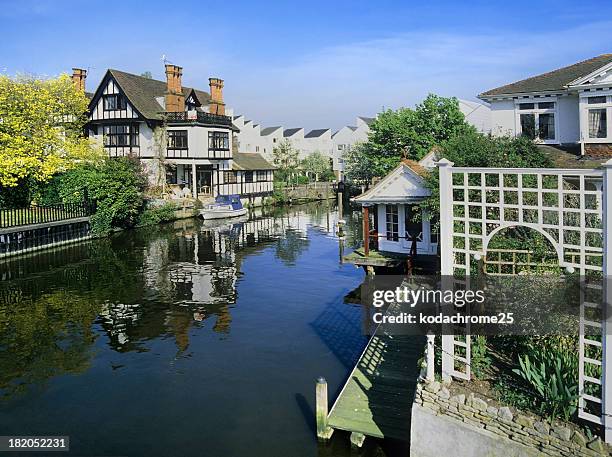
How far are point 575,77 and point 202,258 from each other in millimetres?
21871

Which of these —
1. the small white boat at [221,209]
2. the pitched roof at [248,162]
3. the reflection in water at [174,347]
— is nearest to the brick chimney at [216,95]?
the pitched roof at [248,162]

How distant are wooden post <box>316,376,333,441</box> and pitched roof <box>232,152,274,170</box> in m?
52.6

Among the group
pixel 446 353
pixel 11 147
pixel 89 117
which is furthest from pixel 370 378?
pixel 89 117

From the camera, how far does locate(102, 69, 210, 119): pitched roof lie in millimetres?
53969

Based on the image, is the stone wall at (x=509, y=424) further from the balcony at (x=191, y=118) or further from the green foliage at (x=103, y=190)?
the balcony at (x=191, y=118)

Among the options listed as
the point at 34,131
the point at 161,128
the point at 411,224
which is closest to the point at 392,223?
the point at 411,224

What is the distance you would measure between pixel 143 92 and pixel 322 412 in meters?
51.9

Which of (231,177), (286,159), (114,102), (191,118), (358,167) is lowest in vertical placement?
(231,177)

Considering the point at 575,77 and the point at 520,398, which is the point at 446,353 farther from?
the point at 575,77

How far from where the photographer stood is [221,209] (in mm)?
51750

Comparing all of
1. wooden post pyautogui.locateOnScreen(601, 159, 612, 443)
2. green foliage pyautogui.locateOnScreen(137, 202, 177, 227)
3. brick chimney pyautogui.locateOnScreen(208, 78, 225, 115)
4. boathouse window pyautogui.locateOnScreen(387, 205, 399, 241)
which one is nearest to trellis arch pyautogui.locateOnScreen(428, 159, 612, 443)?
wooden post pyautogui.locateOnScreen(601, 159, 612, 443)

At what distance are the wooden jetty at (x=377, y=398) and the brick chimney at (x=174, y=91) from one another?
4691cm

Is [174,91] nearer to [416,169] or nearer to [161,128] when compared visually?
[161,128]

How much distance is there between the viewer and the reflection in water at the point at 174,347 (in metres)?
12.2
